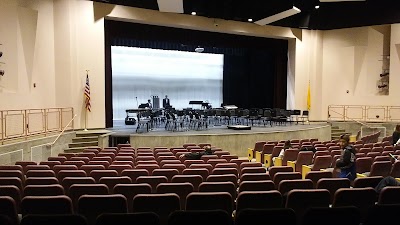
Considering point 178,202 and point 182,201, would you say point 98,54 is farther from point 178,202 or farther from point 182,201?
point 178,202

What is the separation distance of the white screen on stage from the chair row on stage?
3.50m

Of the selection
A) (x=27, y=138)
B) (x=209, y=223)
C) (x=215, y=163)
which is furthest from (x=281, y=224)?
(x=27, y=138)

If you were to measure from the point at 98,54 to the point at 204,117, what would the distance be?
589 cm

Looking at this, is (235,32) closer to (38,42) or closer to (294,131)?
(294,131)

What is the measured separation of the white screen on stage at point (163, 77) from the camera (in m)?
22.0

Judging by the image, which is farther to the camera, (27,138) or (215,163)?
(27,138)

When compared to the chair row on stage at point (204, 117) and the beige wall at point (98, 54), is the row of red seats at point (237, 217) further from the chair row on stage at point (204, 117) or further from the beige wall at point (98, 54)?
the chair row on stage at point (204, 117)

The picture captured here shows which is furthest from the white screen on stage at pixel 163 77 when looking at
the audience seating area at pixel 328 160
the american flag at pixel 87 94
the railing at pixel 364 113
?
the audience seating area at pixel 328 160

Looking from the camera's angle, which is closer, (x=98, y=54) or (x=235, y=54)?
(x=98, y=54)

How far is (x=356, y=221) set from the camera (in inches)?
134

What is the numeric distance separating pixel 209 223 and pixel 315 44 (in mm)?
21727

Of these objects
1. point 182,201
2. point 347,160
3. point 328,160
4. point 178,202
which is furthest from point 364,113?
point 178,202

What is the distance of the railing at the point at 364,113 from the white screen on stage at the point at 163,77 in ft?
26.3

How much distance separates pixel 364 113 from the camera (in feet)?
71.7
